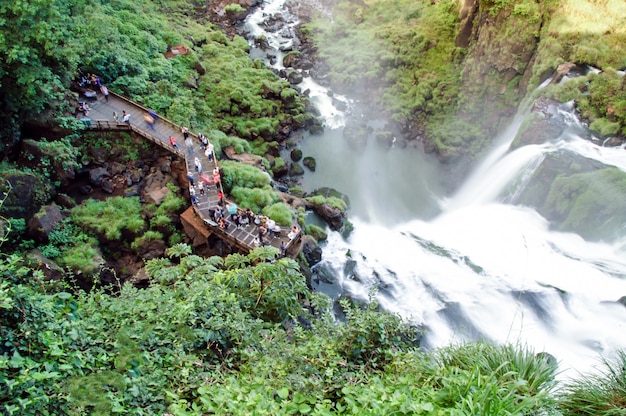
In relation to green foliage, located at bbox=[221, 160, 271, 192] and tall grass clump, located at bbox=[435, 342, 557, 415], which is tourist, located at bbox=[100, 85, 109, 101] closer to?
green foliage, located at bbox=[221, 160, 271, 192]

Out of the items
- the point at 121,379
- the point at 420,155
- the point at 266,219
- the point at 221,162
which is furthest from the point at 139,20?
the point at 121,379

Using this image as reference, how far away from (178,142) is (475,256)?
14.8m

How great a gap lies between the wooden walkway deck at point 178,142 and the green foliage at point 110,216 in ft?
8.76

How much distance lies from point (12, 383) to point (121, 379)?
3.48ft

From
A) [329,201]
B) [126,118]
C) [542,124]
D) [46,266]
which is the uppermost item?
[542,124]

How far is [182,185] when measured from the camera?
58.8 ft

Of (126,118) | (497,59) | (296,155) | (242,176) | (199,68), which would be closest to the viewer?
(126,118)

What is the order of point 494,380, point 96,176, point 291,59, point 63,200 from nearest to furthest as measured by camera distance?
point 494,380, point 63,200, point 96,176, point 291,59

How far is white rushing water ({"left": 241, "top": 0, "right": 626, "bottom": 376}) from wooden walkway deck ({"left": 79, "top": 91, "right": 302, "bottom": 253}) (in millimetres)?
4190

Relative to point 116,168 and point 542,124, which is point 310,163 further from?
point 542,124

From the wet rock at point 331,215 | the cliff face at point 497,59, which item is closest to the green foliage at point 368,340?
the wet rock at point 331,215

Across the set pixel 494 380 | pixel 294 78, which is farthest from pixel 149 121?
pixel 494 380

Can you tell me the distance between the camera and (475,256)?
1897 centimetres

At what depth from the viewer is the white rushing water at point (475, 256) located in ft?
49.5
